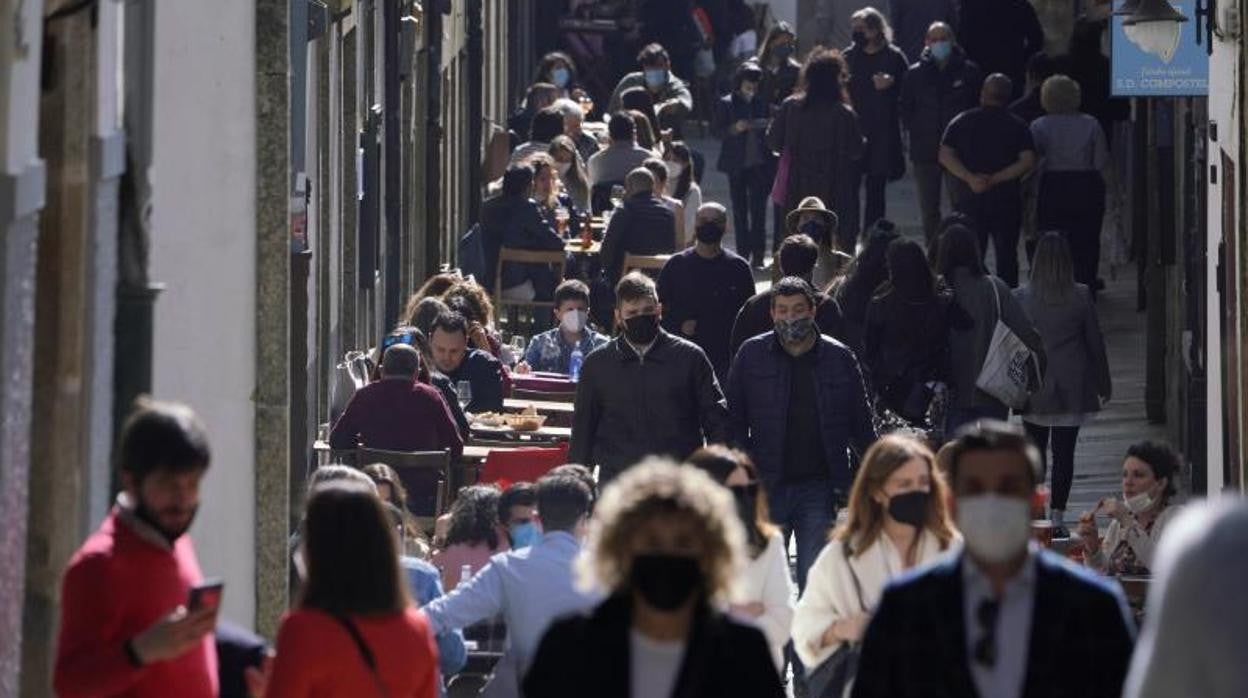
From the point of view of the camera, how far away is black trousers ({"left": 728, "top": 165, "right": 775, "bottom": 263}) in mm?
26703

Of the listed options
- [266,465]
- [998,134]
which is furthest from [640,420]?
[998,134]

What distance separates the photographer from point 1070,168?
23.0m

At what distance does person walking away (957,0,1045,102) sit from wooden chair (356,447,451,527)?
49.7 feet

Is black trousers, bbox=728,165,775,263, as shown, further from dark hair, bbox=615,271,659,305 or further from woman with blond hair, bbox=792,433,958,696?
woman with blond hair, bbox=792,433,958,696

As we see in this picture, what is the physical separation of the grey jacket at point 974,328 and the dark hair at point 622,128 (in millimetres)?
8714

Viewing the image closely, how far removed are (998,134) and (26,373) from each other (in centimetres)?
1508

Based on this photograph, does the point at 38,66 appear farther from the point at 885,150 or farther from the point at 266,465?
the point at 885,150

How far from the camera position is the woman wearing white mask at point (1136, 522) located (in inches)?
498

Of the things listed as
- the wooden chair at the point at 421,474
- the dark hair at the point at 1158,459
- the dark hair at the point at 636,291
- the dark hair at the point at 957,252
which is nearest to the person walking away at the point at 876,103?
the dark hair at the point at 957,252

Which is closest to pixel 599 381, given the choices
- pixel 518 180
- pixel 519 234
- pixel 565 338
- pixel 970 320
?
pixel 970 320

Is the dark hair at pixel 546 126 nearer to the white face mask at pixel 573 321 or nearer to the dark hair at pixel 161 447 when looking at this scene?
the white face mask at pixel 573 321

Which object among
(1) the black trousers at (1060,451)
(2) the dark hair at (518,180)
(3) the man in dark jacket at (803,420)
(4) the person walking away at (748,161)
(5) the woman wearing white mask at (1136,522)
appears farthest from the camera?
(4) the person walking away at (748,161)

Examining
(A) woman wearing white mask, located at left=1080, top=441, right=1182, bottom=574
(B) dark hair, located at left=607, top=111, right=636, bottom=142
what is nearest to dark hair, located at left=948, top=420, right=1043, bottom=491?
(A) woman wearing white mask, located at left=1080, top=441, right=1182, bottom=574

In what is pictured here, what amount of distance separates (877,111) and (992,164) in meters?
3.09
